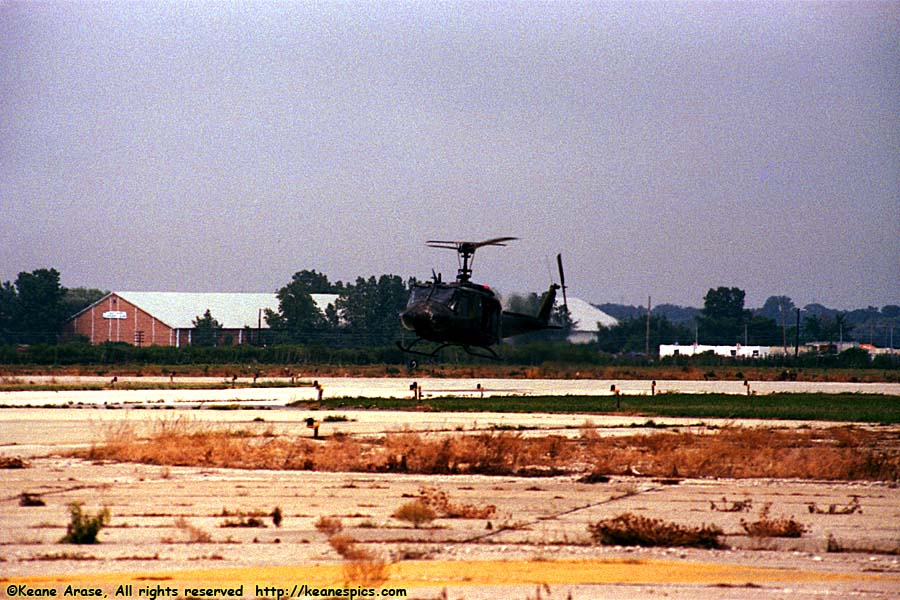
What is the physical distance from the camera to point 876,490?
70.2 ft

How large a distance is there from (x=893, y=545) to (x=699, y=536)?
8.17 ft

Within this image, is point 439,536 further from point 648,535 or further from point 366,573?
point 366,573

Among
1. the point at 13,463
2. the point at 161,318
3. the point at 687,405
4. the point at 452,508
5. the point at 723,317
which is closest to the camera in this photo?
the point at 452,508

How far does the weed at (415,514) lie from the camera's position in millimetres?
16422

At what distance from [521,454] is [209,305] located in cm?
10935

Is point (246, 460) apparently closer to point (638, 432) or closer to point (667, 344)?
point (638, 432)

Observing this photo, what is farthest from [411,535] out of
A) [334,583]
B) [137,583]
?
[137,583]

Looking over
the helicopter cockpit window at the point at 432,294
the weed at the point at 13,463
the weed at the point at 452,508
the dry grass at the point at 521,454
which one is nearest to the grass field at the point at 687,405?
the helicopter cockpit window at the point at 432,294

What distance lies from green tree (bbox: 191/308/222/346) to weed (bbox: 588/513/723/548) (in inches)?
4430

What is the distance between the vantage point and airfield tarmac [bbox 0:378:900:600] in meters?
12.5

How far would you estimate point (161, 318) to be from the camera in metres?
125

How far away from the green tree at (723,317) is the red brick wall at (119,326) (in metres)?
56.9

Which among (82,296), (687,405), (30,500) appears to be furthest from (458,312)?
(82,296)

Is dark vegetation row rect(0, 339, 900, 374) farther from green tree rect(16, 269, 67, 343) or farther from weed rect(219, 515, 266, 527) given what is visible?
weed rect(219, 515, 266, 527)
